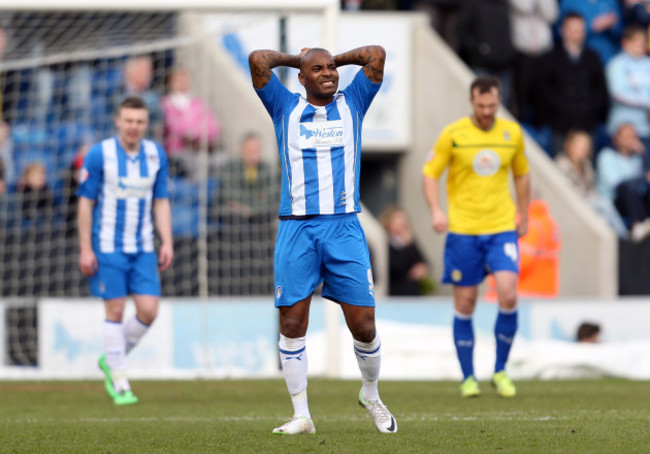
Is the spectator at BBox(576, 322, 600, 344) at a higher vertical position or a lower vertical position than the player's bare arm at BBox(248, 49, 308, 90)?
lower

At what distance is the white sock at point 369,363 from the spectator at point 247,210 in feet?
23.0

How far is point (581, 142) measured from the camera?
49.3 feet

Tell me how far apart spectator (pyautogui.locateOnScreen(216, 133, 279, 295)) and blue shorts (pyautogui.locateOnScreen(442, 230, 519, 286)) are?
462 centimetres

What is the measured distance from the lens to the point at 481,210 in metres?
8.81

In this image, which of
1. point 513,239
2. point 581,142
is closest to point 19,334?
point 513,239

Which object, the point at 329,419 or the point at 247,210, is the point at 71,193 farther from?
the point at 329,419

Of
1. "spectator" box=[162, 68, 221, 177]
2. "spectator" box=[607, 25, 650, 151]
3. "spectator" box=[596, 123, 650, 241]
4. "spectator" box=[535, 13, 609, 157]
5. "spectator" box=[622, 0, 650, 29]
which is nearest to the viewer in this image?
"spectator" box=[162, 68, 221, 177]

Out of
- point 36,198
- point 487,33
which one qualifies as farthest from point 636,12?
point 36,198

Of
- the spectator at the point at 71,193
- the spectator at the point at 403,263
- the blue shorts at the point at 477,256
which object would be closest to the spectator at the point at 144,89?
the spectator at the point at 71,193

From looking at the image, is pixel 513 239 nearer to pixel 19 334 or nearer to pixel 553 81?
pixel 19 334

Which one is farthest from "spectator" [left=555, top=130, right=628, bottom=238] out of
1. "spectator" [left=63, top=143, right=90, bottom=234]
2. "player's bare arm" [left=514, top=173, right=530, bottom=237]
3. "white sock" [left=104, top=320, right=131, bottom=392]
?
"white sock" [left=104, top=320, right=131, bottom=392]

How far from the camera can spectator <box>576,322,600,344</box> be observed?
12258 millimetres

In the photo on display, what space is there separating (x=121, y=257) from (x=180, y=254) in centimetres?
421

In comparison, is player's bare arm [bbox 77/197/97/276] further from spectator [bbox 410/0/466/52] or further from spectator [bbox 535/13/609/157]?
spectator [bbox 535/13/609/157]
